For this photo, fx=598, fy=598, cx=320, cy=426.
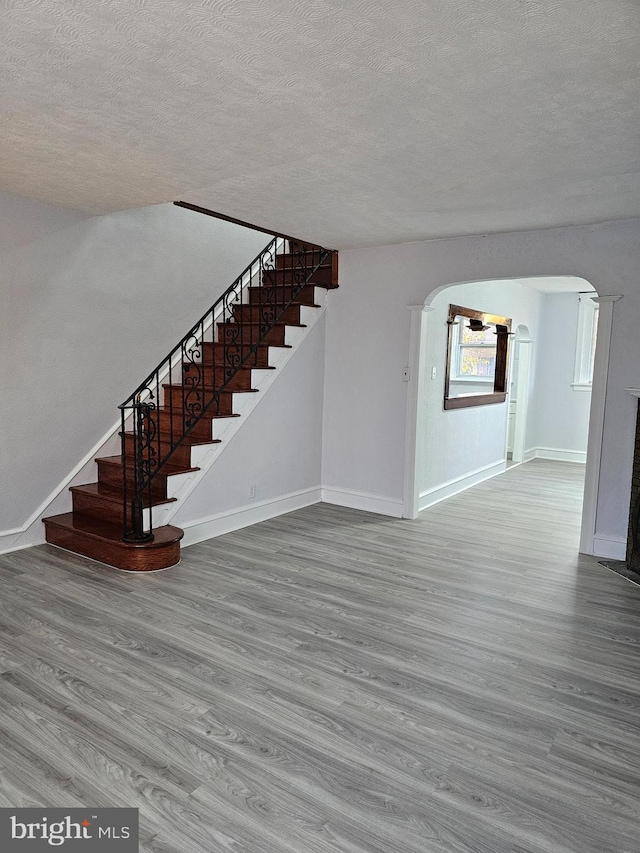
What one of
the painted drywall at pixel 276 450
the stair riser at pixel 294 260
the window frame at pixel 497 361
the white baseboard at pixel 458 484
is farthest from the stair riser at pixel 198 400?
the window frame at pixel 497 361

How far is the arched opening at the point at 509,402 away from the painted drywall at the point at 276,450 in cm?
97

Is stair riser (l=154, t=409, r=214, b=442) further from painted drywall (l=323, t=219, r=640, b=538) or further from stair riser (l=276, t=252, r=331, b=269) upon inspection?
stair riser (l=276, t=252, r=331, b=269)

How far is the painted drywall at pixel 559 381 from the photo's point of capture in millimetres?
9000

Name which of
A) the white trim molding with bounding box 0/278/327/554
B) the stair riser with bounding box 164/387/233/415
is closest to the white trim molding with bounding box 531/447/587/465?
the white trim molding with bounding box 0/278/327/554

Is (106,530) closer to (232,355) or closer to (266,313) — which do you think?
(232,355)

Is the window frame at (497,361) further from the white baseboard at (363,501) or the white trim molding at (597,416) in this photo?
the white trim molding at (597,416)

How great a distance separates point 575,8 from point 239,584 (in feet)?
10.8

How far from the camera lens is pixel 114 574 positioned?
3.91 metres

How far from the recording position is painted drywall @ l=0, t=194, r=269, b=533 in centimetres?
410

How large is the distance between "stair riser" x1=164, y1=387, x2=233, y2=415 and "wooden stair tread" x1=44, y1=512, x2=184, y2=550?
1047 millimetres

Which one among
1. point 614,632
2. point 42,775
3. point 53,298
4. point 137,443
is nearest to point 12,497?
point 137,443

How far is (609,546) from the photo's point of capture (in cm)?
454

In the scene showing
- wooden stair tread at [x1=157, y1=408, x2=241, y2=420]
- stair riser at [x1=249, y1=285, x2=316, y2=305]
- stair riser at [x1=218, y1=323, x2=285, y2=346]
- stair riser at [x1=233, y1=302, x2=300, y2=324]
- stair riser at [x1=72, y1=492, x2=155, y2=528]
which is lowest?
stair riser at [x1=72, y1=492, x2=155, y2=528]

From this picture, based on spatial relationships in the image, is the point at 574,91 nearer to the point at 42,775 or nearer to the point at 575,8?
the point at 575,8
